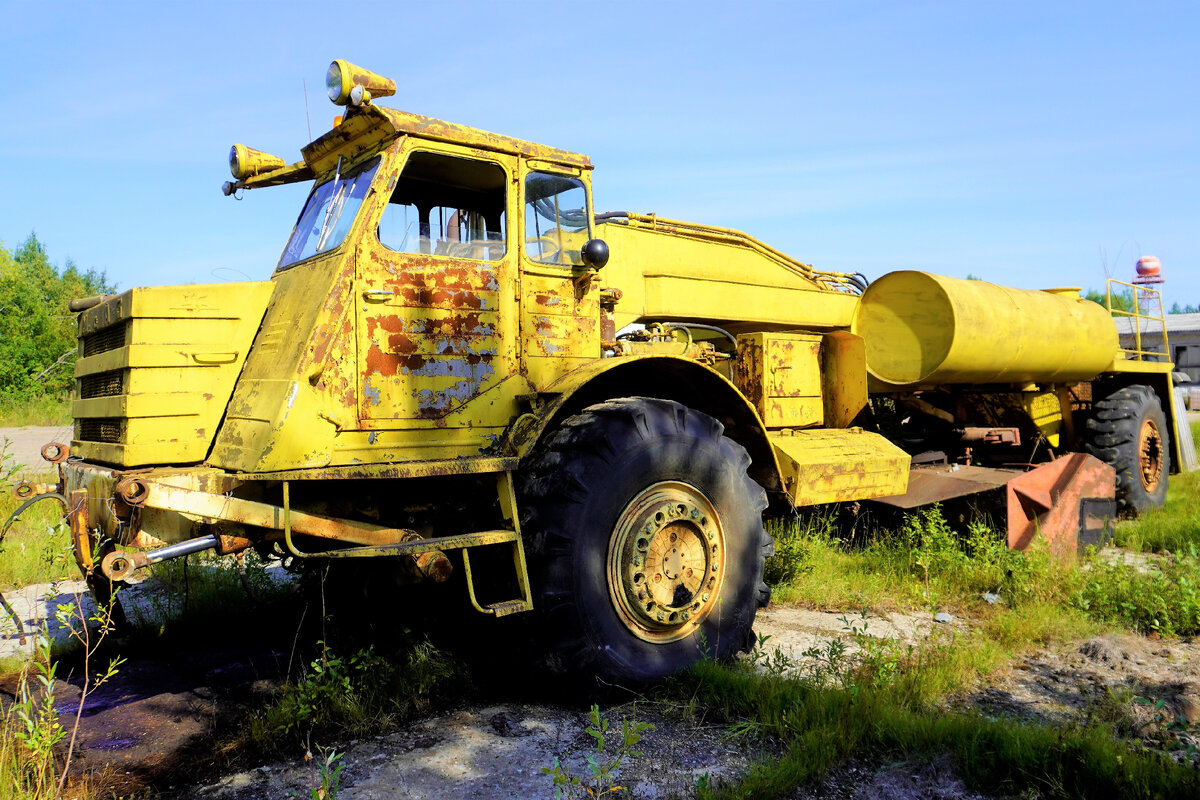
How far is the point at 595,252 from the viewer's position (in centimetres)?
446

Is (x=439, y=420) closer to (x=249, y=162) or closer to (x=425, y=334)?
(x=425, y=334)

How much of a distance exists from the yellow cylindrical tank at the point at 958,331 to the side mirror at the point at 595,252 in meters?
3.49

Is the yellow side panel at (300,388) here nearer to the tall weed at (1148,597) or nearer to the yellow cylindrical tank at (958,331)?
the yellow cylindrical tank at (958,331)

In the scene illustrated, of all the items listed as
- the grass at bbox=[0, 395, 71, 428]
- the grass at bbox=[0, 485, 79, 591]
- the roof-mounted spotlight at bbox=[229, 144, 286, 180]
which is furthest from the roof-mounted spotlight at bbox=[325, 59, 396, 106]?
the grass at bbox=[0, 395, 71, 428]

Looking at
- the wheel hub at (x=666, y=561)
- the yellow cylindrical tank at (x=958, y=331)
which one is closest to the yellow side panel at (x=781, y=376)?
the yellow cylindrical tank at (x=958, y=331)

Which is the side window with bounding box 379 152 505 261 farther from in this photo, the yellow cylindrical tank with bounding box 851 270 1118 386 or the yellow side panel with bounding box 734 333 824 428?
the yellow cylindrical tank with bounding box 851 270 1118 386

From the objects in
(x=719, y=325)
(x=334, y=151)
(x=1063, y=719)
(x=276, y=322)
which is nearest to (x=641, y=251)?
(x=719, y=325)

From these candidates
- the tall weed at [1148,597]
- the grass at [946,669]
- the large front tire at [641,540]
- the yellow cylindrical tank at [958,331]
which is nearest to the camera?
the grass at [946,669]

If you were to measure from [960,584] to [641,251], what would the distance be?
3438mm

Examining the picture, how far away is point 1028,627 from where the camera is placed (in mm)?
5074

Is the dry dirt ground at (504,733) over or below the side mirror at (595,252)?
below

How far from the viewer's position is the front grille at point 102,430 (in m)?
3.95

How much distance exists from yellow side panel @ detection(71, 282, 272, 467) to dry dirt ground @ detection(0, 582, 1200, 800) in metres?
1.13

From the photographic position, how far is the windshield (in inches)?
166
